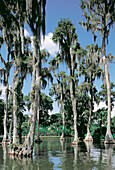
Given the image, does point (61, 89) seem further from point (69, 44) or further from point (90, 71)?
point (69, 44)

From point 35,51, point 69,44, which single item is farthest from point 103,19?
point 35,51

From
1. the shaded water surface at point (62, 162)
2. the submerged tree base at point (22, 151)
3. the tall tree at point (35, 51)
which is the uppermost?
the tall tree at point (35, 51)

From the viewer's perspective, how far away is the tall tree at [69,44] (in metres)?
22.7

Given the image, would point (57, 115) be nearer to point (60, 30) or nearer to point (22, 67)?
point (60, 30)

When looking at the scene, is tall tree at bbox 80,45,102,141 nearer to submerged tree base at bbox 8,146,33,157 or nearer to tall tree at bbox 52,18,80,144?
tall tree at bbox 52,18,80,144

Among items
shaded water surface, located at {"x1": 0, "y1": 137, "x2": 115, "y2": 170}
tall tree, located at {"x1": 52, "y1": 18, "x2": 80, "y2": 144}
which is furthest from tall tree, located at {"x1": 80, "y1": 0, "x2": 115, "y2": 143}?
shaded water surface, located at {"x1": 0, "y1": 137, "x2": 115, "y2": 170}

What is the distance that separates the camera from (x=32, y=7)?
1244cm

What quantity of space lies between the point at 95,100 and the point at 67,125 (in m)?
16.4

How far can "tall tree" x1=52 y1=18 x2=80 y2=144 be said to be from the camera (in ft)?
74.3

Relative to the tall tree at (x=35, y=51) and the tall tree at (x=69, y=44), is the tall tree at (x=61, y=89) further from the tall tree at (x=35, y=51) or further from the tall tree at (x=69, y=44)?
the tall tree at (x=35, y=51)

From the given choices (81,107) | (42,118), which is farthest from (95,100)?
(42,118)

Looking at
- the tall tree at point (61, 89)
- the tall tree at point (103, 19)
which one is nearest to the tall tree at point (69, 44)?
the tall tree at point (103, 19)

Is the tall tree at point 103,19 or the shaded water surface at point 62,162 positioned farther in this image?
the tall tree at point 103,19

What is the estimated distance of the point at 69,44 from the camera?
74.6 feet
